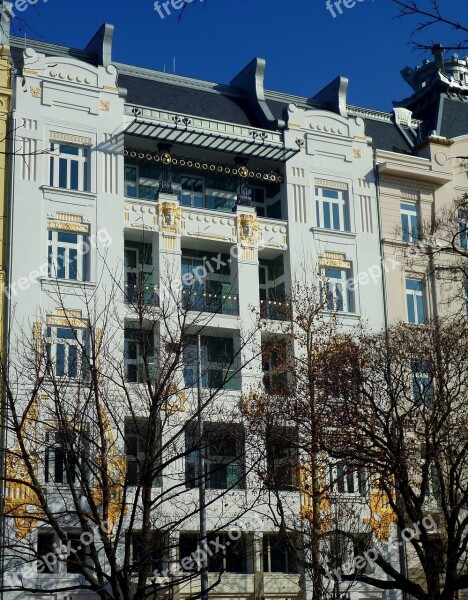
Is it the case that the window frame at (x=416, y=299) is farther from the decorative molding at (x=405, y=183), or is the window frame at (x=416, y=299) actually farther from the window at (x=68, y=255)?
the window at (x=68, y=255)

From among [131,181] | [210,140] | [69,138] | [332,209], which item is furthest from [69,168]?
[332,209]

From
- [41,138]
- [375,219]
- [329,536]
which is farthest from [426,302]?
[41,138]

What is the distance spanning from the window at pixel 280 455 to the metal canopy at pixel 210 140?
1238cm

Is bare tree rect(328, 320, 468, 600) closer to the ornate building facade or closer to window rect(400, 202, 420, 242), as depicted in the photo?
the ornate building facade

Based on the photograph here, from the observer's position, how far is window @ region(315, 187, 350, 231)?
1631 inches

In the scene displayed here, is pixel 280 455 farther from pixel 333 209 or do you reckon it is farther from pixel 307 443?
pixel 333 209

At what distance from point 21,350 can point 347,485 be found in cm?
1312

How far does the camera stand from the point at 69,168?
3738cm

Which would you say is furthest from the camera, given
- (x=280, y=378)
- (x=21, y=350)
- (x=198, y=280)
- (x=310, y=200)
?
(x=310, y=200)

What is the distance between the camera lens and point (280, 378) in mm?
35906

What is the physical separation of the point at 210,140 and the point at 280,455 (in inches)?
498

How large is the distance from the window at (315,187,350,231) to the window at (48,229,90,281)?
999cm

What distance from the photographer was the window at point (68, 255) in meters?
35.9

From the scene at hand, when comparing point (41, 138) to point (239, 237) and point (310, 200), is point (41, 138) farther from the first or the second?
point (310, 200)
